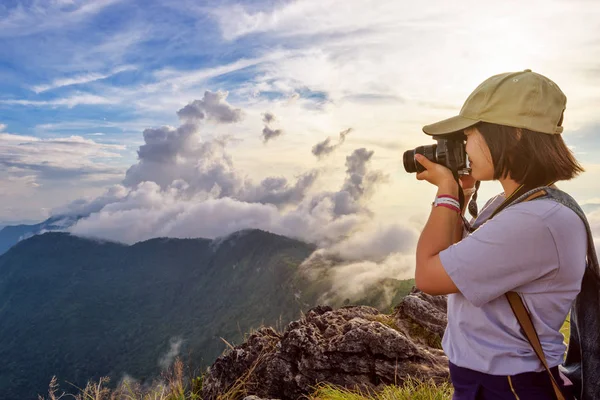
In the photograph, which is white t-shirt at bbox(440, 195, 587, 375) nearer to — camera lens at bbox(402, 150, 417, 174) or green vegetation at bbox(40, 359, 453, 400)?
camera lens at bbox(402, 150, 417, 174)

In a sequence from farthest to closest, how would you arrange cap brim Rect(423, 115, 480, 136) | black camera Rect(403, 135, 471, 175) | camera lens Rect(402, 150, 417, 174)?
1. camera lens Rect(402, 150, 417, 174)
2. black camera Rect(403, 135, 471, 175)
3. cap brim Rect(423, 115, 480, 136)

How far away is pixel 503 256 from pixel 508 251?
33 mm

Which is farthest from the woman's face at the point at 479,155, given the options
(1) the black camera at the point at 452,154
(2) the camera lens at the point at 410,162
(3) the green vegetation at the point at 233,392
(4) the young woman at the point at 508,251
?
(3) the green vegetation at the point at 233,392

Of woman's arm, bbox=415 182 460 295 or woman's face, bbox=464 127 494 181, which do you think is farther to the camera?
woman's face, bbox=464 127 494 181

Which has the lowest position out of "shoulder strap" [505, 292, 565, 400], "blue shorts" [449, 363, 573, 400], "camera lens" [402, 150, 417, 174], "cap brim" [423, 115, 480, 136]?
"blue shorts" [449, 363, 573, 400]

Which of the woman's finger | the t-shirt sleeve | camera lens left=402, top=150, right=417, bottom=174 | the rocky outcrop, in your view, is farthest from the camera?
the rocky outcrop

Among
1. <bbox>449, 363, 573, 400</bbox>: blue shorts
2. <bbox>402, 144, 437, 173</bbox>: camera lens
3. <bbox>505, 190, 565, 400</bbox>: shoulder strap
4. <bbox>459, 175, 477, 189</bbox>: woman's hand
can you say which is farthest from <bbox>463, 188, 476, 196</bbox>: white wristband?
<bbox>449, 363, 573, 400</bbox>: blue shorts

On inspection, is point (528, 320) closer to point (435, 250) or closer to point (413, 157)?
point (435, 250)

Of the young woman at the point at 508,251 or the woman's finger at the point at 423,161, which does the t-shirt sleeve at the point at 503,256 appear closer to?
the young woman at the point at 508,251

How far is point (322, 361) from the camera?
655 centimetres

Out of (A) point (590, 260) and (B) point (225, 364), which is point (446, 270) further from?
(B) point (225, 364)

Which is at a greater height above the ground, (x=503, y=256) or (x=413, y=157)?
(x=413, y=157)

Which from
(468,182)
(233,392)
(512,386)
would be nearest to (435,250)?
(512,386)

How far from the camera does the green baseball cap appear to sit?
238cm
